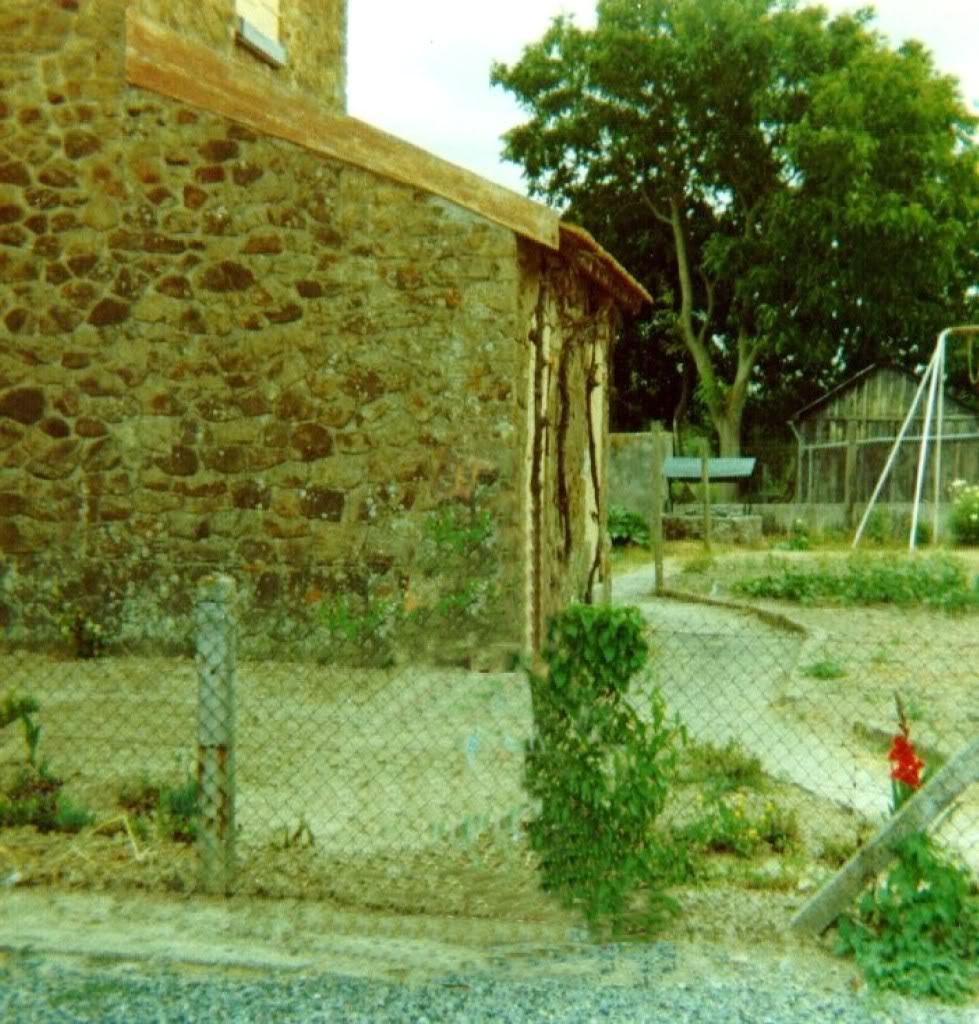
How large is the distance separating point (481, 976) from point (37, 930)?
1496 mm

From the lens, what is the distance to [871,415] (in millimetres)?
27188

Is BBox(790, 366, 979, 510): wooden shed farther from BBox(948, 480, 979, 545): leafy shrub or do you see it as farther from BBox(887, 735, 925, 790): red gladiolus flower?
BBox(887, 735, 925, 790): red gladiolus flower

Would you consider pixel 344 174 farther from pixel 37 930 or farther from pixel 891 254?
pixel 891 254

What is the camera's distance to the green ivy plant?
4598mm

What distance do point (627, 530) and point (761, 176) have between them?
11897mm

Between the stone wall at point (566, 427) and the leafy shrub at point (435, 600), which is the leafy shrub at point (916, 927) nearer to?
the leafy shrub at point (435, 600)

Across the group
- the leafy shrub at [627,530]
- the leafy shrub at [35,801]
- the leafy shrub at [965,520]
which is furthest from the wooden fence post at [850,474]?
the leafy shrub at [35,801]

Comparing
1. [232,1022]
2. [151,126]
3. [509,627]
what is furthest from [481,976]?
[151,126]

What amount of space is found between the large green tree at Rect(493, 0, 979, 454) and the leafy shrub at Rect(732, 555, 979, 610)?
46.6ft

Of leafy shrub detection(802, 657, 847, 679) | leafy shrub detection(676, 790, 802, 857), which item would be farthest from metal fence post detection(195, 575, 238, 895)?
leafy shrub detection(802, 657, 847, 679)

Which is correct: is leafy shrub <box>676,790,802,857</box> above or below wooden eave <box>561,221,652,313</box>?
below

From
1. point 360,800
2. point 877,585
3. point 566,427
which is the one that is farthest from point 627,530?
point 360,800

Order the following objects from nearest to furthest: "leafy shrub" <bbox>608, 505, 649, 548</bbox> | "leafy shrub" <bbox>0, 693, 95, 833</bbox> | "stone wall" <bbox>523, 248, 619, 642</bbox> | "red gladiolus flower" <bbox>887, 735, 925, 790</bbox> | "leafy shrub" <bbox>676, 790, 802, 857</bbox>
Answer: "red gladiolus flower" <bbox>887, 735, 925, 790</bbox>, "leafy shrub" <bbox>676, 790, 802, 857</bbox>, "leafy shrub" <bbox>0, 693, 95, 833</bbox>, "stone wall" <bbox>523, 248, 619, 642</bbox>, "leafy shrub" <bbox>608, 505, 649, 548</bbox>

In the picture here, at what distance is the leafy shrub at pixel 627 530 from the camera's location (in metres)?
21.6
